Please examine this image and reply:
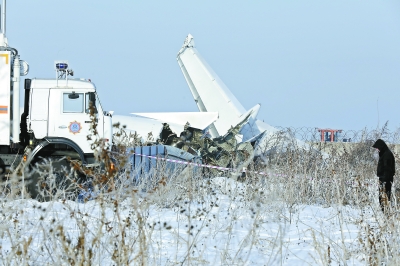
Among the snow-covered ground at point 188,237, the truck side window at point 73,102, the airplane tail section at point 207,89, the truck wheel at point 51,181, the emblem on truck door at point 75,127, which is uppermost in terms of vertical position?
the airplane tail section at point 207,89

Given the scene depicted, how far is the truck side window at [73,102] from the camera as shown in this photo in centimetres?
1307

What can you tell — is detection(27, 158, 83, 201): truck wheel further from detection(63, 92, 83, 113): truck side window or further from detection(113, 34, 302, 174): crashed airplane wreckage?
detection(113, 34, 302, 174): crashed airplane wreckage

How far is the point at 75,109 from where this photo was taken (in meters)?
13.1

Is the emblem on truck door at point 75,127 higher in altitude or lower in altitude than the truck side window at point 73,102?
lower

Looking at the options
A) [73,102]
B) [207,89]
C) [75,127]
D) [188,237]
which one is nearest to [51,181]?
[188,237]

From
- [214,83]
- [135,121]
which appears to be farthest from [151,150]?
[214,83]

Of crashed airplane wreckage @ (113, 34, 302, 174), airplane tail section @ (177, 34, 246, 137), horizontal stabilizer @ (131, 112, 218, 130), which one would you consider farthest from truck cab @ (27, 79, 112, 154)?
airplane tail section @ (177, 34, 246, 137)

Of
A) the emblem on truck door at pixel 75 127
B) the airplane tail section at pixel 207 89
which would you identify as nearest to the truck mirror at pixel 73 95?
the emblem on truck door at pixel 75 127

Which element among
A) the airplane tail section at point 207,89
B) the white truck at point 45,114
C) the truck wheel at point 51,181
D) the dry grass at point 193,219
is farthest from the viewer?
the airplane tail section at point 207,89

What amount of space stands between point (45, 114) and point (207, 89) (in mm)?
12850

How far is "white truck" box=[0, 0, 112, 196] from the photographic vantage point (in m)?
12.9

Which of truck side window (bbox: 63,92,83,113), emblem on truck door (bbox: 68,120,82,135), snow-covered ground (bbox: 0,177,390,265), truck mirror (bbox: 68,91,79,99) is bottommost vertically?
snow-covered ground (bbox: 0,177,390,265)

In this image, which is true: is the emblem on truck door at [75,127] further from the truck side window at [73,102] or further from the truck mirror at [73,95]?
the truck mirror at [73,95]

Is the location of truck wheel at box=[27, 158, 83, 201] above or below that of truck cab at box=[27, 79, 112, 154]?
below
